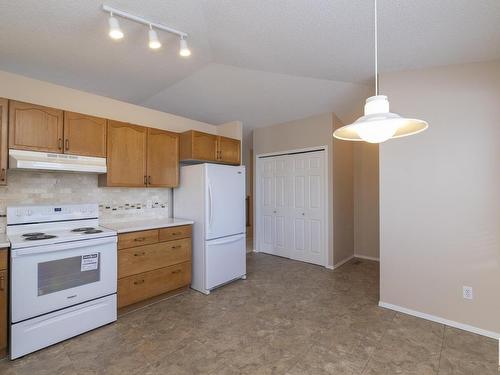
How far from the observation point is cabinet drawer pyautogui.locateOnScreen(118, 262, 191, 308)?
2662 mm

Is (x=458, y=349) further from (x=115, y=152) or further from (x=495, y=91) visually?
(x=115, y=152)

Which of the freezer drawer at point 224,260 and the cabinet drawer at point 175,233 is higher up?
the cabinet drawer at point 175,233

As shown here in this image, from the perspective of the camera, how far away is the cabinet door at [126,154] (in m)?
2.84

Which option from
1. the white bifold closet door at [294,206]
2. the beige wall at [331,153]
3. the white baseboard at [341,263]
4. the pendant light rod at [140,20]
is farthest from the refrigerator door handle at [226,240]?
the pendant light rod at [140,20]

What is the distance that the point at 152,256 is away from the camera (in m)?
2.89

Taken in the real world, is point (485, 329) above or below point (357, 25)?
below

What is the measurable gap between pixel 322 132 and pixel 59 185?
146 inches

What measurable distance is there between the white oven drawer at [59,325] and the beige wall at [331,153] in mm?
3225

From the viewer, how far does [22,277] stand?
80.0 inches

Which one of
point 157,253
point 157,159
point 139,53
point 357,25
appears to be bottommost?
point 157,253

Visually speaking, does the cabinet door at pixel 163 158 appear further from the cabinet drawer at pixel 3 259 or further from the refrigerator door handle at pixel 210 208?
the cabinet drawer at pixel 3 259

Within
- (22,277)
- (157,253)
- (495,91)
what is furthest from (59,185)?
(495,91)

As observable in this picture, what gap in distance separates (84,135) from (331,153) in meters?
3.39

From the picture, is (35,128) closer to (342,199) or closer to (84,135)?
(84,135)
